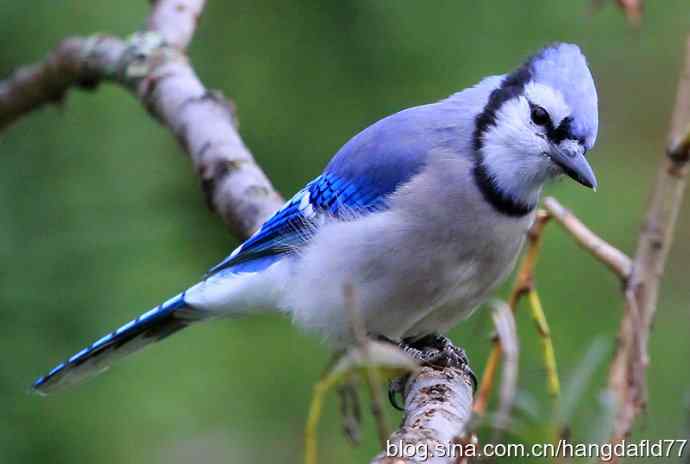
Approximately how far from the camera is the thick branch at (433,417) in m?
0.91

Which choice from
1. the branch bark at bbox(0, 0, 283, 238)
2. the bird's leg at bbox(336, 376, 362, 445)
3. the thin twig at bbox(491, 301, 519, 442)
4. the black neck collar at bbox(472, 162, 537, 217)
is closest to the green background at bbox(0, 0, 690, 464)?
the branch bark at bbox(0, 0, 283, 238)

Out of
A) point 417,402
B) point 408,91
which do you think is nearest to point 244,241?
point 408,91

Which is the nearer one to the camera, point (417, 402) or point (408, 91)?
→ point (417, 402)

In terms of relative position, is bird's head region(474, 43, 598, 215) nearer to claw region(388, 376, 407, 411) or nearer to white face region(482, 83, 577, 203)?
white face region(482, 83, 577, 203)

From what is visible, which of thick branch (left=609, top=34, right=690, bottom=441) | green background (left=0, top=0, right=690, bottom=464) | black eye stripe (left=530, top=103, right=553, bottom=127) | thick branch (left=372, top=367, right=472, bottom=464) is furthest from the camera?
green background (left=0, top=0, right=690, bottom=464)

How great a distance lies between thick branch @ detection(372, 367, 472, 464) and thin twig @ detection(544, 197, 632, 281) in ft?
0.77

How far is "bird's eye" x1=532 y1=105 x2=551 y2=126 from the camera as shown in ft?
5.21

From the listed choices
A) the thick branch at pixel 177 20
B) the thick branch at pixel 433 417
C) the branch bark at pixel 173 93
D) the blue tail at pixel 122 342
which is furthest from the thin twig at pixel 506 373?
the thick branch at pixel 177 20

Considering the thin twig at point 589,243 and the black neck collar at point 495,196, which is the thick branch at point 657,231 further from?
the black neck collar at point 495,196

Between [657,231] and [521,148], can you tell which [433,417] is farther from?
[521,148]

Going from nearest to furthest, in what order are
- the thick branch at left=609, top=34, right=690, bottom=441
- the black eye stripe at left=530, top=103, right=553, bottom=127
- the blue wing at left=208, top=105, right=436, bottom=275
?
the thick branch at left=609, top=34, right=690, bottom=441 → the black eye stripe at left=530, top=103, right=553, bottom=127 → the blue wing at left=208, top=105, right=436, bottom=275

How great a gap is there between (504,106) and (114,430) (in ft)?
3.02

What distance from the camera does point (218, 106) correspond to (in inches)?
73.9

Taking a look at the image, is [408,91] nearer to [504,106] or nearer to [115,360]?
[504,106]
